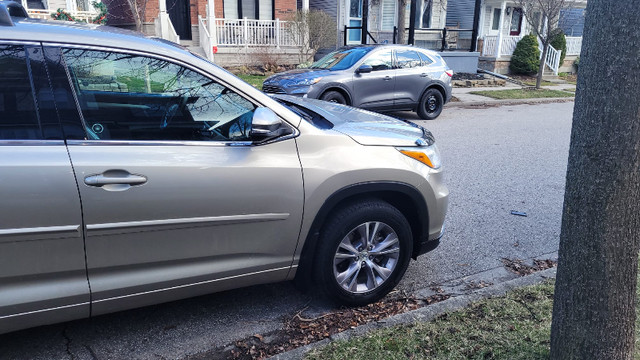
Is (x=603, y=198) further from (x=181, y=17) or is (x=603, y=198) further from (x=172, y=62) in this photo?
(x=181, y=17)

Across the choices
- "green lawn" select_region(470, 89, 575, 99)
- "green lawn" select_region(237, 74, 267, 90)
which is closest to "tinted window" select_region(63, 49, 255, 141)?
"green lawn" select_region(237, 74, 267, 90)

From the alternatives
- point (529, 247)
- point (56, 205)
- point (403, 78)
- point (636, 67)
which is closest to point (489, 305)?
→ point (529, 247)

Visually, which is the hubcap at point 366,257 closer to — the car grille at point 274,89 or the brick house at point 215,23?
the car grille at point 274,89

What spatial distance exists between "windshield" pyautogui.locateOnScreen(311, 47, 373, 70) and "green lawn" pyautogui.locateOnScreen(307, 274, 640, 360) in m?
8.37

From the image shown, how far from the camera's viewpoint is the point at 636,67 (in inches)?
84.8

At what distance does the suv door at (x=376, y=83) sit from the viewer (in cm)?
1111

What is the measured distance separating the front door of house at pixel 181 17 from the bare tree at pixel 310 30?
4412 mm

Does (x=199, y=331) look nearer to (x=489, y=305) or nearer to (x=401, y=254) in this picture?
(x=401, y=254)

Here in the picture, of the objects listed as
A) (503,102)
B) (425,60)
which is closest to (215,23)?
(425,60)

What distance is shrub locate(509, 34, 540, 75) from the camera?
24109mm

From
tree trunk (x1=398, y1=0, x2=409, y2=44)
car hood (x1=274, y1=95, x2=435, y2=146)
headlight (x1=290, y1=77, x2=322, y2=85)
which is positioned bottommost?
headlight (x1=290, y1=77, x2=322, y2=85)

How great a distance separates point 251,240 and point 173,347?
83 cm

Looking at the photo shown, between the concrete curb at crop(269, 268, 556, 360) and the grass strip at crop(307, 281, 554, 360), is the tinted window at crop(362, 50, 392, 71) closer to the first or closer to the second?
the concrete curb at crop(269, 268, 556, 360)

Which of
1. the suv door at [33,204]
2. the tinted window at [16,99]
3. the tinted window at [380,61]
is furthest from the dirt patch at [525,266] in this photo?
the tinted window at [380,61]
